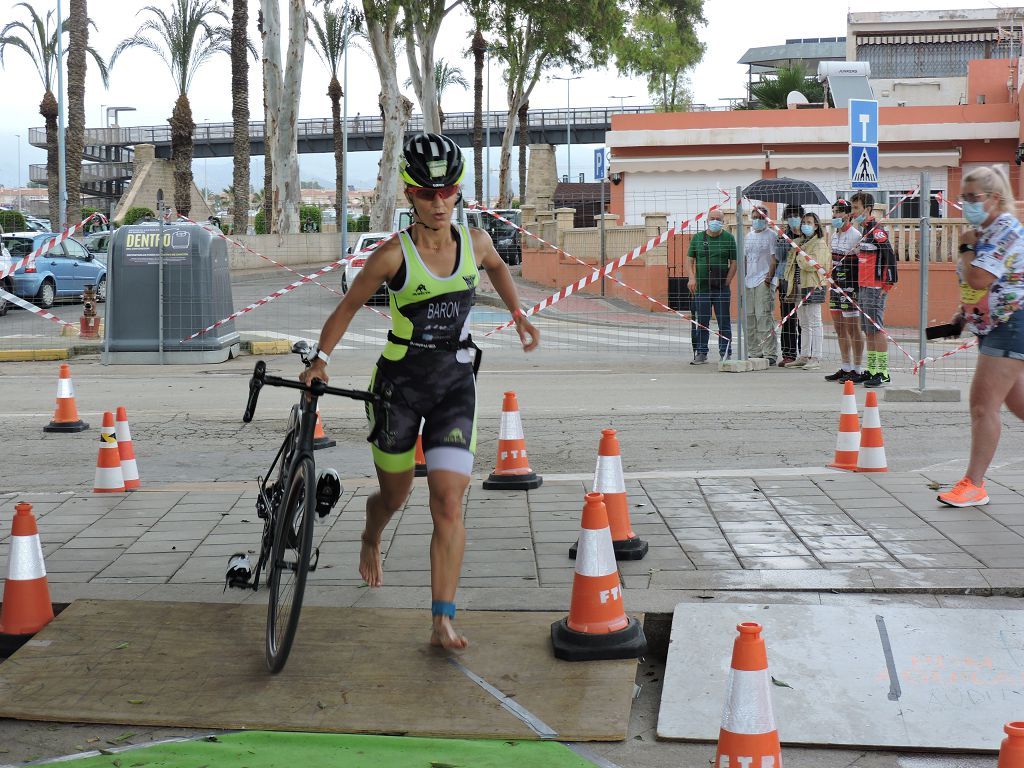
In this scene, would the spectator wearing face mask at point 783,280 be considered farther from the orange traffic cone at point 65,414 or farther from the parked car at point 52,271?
the parked car at point 52,271

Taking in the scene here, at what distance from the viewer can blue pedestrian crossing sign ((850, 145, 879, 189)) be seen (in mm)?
14641

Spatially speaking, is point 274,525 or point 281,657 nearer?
point 281,657

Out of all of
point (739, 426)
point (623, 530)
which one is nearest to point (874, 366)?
point (739, 426)

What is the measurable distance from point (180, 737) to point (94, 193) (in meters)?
84.9

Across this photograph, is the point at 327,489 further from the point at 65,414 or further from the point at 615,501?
the point at 65,414

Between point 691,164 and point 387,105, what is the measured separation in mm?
8427

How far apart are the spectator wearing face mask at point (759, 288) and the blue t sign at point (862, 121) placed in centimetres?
138

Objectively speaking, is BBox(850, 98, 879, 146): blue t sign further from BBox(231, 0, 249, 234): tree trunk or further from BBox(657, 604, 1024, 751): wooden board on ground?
BBox(231, 0, 249, 234): tree trunk

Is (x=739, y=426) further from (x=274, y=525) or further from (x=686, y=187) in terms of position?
(x=686, y=187)

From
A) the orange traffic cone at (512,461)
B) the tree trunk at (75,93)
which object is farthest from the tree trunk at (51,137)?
the orange traffic cone at (512,461)

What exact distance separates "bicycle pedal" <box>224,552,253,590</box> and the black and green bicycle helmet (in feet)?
5.93

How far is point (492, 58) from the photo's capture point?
4753cm

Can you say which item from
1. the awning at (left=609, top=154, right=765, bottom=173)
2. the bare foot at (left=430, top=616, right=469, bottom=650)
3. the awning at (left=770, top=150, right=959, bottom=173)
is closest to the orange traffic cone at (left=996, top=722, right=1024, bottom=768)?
the bare foot at (left=430, top=616, right=469, bottom=650)

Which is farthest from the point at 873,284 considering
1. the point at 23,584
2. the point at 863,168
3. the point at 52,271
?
the point at 52,271
